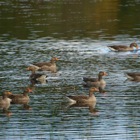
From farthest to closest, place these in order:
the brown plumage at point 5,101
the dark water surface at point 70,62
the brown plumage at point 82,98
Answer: the brown plumage at point 82,98 < the brown plumage at point 5,101 < the dark water surface at point 70,62

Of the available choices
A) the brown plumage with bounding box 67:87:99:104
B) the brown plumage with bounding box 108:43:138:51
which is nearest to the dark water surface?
the brown plumage with bounding box 108:43:138:51

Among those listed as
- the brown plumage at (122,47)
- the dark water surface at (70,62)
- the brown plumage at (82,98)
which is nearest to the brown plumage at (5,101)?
the dark water surface at (70,62)

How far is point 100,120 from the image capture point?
31906mm

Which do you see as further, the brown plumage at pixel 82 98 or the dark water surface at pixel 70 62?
the brown plumage at pixel 82 98

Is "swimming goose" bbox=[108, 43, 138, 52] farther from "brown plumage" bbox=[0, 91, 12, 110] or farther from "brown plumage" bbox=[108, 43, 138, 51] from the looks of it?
"brown plumage" bbox=[0, 91, 12, 110]

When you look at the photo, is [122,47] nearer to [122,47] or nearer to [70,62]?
[122,47]

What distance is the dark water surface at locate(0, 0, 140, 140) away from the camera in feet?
101

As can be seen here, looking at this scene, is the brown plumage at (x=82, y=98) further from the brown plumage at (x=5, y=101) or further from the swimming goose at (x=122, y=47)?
the swimming goose at (x=122, y=47)

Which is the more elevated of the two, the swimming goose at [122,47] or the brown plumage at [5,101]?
the brown plumage at [5,101]

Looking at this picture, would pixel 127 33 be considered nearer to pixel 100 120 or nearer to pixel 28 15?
pixel 28 15

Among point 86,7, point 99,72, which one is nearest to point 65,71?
point 99,72

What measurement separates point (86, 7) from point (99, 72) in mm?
38824

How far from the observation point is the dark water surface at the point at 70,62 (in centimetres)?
3064

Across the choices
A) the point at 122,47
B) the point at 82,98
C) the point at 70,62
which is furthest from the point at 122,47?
the point at 82,98
